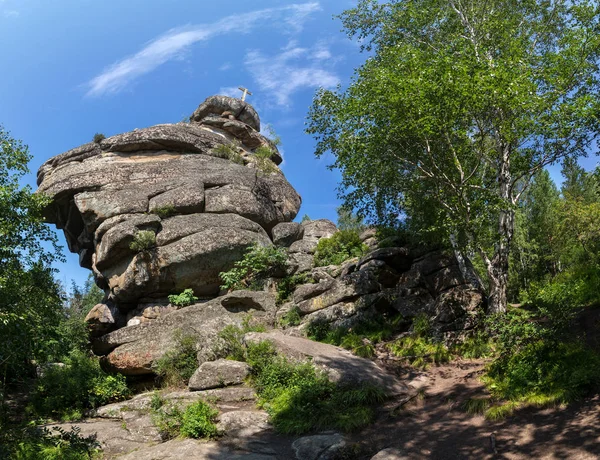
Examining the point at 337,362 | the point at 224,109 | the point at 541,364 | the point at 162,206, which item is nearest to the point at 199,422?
the point at 337,362

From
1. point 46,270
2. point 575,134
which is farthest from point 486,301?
point 46,270

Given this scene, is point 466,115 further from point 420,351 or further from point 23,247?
point 23,247

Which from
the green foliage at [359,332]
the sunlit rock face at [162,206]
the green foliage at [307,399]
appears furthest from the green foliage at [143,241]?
the green foliage at [307,399]

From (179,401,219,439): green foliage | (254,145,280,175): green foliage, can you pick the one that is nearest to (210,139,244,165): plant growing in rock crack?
(254,145,280,175): green foliage

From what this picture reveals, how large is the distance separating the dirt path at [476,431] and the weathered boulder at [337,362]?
43.1 inches

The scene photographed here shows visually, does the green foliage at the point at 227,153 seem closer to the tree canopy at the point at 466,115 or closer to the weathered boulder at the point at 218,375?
the tree canopy at the point at 466,115

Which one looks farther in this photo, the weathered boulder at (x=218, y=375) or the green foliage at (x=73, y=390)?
the green foliage at (x=73, y=390)

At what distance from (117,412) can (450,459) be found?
995cm

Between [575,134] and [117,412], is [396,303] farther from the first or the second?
[117,412]

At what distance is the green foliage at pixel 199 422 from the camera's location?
1095 cm

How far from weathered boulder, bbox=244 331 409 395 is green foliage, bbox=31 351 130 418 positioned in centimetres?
529

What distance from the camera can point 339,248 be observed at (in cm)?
2511

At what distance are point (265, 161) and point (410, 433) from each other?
23453 mm

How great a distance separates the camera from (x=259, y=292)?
20.7 m
